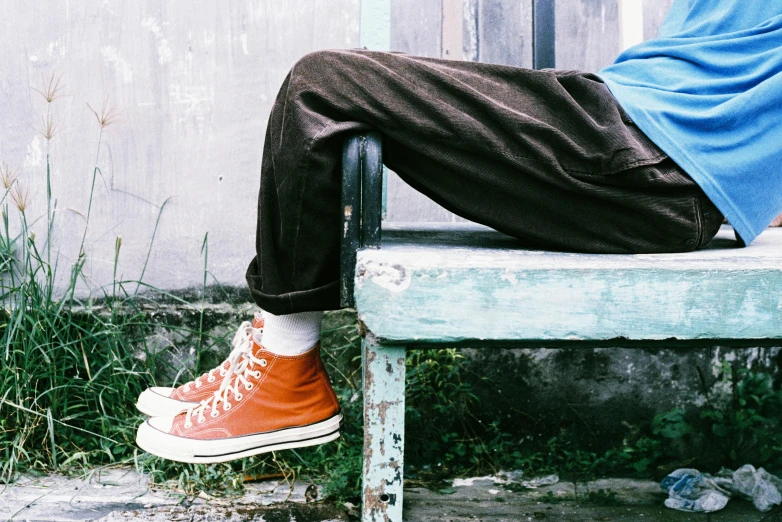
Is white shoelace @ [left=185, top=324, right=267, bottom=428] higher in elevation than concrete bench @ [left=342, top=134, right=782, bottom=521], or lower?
lower

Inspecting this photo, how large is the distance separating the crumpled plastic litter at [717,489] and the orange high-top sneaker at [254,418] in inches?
42.9

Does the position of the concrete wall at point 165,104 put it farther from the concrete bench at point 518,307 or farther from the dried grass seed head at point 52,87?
the concrete bench at point 518,307

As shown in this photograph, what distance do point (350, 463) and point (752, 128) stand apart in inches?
52.1

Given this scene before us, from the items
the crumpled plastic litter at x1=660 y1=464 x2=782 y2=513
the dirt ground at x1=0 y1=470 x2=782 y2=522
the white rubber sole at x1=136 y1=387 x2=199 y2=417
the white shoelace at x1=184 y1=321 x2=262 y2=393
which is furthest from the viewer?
the crumpled plastic litter at x1=660 y1=464 x2=782 y2=513

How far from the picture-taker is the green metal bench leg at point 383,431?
1104 mm

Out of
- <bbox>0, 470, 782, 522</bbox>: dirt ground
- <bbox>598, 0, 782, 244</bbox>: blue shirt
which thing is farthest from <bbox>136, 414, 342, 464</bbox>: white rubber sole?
<bbox>598, 0, 782, 244</bbox>: blue shirt

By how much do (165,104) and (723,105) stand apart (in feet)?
5.56

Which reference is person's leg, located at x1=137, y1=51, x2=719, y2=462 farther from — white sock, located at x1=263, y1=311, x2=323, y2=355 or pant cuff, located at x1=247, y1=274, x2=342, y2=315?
white sock, located at x1=263, y1=311, x2=323, y2=355

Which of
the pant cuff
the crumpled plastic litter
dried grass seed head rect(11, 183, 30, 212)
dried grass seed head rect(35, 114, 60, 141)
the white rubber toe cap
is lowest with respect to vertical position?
the crumpled plastic litter

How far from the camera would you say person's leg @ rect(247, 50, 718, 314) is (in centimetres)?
114

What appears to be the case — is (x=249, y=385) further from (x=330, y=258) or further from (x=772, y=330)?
(x=772, y=330)

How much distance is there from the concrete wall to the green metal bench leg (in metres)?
1.34

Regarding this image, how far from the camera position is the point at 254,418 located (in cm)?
144

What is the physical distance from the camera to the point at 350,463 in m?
2.01
